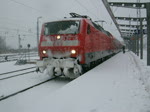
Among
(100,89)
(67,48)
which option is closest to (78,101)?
(100,89)

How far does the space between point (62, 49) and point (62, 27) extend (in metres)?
1.18

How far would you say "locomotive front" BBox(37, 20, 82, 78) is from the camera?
28.7 ft

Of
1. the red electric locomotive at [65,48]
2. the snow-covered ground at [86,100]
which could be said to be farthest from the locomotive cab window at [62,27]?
the snow-covered ground at [86,100]

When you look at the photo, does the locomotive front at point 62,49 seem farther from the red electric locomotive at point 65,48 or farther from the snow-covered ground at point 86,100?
the snow-covered ground at point 86,100

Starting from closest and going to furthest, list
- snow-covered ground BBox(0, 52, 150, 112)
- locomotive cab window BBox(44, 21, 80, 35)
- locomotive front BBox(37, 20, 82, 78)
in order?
1. snow-covered ground BBox(0, 52, 150, 112)
2. locomotive front BBox(37, 20, 82, 78)
3. locomotive cab window BBox(44, 21, 80, 35)

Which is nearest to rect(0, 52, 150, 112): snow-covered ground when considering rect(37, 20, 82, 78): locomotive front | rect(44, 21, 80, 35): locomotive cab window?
rect(37, 20, 82, 78): locomotive front

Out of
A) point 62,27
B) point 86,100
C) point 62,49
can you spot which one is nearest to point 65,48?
point 62,49

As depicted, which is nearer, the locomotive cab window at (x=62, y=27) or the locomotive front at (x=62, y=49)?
the locomotive front at (x=62, y=49)

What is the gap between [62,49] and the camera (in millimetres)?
8992

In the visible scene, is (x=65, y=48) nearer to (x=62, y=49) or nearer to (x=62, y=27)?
(x=62, y=49)

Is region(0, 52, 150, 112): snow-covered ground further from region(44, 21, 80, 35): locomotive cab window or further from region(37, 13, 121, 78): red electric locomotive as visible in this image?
region(44, 21, 80, 35): locomotive cab window

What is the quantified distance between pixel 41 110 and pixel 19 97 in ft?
6.94

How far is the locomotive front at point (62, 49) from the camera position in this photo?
8.73 m

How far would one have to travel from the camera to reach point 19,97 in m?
6.55
